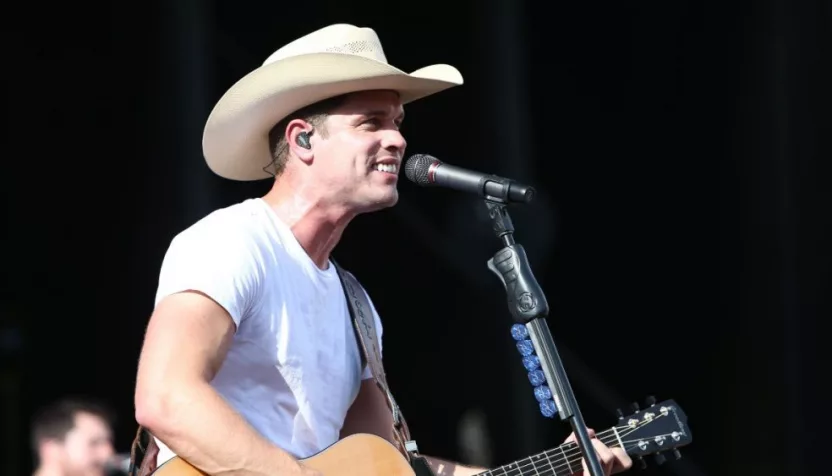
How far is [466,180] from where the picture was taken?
249 cm

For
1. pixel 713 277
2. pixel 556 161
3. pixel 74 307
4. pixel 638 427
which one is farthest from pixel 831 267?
pixel 74 307

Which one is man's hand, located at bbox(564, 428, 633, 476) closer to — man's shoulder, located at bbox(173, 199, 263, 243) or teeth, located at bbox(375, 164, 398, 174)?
teeth, located at bbox(375, 164, 398, 174)

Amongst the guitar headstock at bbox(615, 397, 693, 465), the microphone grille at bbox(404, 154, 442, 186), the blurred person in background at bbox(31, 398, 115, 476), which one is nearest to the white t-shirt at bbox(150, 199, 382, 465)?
the microphone grille at bbox(404, 154, 442, 186)

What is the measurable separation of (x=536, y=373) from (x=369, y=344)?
28.5 inches

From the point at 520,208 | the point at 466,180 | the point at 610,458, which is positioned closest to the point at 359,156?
the point at 466,180

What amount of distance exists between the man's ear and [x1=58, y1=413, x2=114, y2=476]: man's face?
2.53 meters

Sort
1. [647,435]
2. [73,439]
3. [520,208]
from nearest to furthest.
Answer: [647,435] < [73,439] < [520,208]

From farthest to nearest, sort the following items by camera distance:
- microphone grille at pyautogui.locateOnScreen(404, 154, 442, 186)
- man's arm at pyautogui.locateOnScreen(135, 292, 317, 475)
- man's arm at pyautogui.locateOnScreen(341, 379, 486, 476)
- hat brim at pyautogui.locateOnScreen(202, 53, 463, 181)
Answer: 1. man's arm at pyautogui.locateOnScreen(341, 379, 486, 476)
2. hat brim at pyautogui.locateOnScreen(202, 53, 463, 181)
3. microphone grille at pyautogui.locateOnScreen(404, 154, 442, 186)
4. man's arm at pyautogui.locateOnScreen(135, 292, 317, 475)

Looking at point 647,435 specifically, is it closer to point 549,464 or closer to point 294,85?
point 549,464

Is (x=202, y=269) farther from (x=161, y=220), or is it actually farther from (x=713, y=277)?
(x=713, y=277)

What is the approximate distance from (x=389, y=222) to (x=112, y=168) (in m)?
1.52

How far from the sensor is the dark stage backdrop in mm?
5035

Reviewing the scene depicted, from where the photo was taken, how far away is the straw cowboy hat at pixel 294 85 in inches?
110

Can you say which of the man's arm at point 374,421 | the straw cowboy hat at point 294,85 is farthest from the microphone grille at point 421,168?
the man's arm at point 374,421
